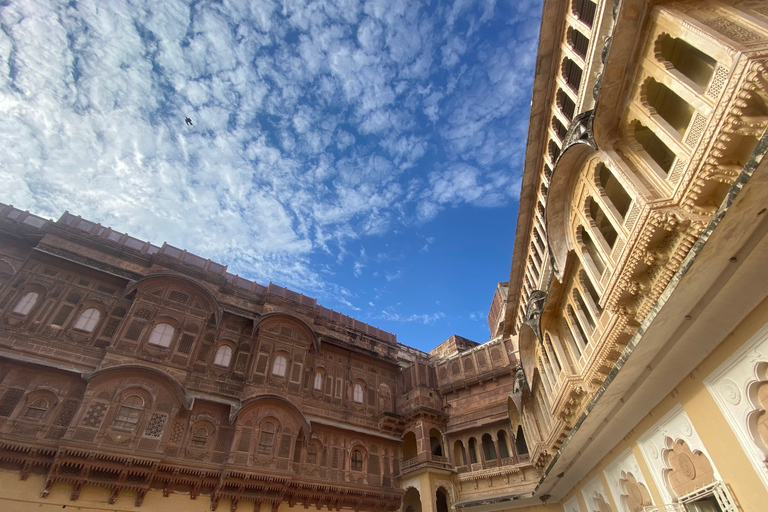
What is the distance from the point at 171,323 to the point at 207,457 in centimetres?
635

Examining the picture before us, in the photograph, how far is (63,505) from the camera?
1391 cm

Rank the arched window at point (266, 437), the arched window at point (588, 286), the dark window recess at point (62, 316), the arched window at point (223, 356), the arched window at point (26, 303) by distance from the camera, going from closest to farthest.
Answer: the arched window at point (588, 286) < the arched window at point (26, 303) < the dark window recess at point (62, 316) < the arched window at point (266, 437) < the arched window at point (223, 356)

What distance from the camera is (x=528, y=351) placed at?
691 inches

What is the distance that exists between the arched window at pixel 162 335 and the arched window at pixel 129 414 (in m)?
2.58

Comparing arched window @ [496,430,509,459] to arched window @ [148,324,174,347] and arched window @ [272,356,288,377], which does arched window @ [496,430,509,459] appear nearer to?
arched window @ [272,356,288,377]

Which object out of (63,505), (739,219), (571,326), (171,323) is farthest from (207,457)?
(739,219)

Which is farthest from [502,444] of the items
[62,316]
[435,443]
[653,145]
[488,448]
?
[62,316]

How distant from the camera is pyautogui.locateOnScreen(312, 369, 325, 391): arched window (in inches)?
873

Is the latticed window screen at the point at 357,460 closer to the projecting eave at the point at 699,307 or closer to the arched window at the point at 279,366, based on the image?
the arched window at the point at 279,366

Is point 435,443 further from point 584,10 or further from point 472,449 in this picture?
point 584,10

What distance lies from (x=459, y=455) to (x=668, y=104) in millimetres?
20502

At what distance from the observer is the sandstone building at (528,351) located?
269 inches

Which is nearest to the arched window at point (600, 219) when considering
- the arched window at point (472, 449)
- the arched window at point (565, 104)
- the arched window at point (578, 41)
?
the arched window at point (565, 104)

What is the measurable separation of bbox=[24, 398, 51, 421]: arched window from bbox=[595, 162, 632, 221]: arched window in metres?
20.3
